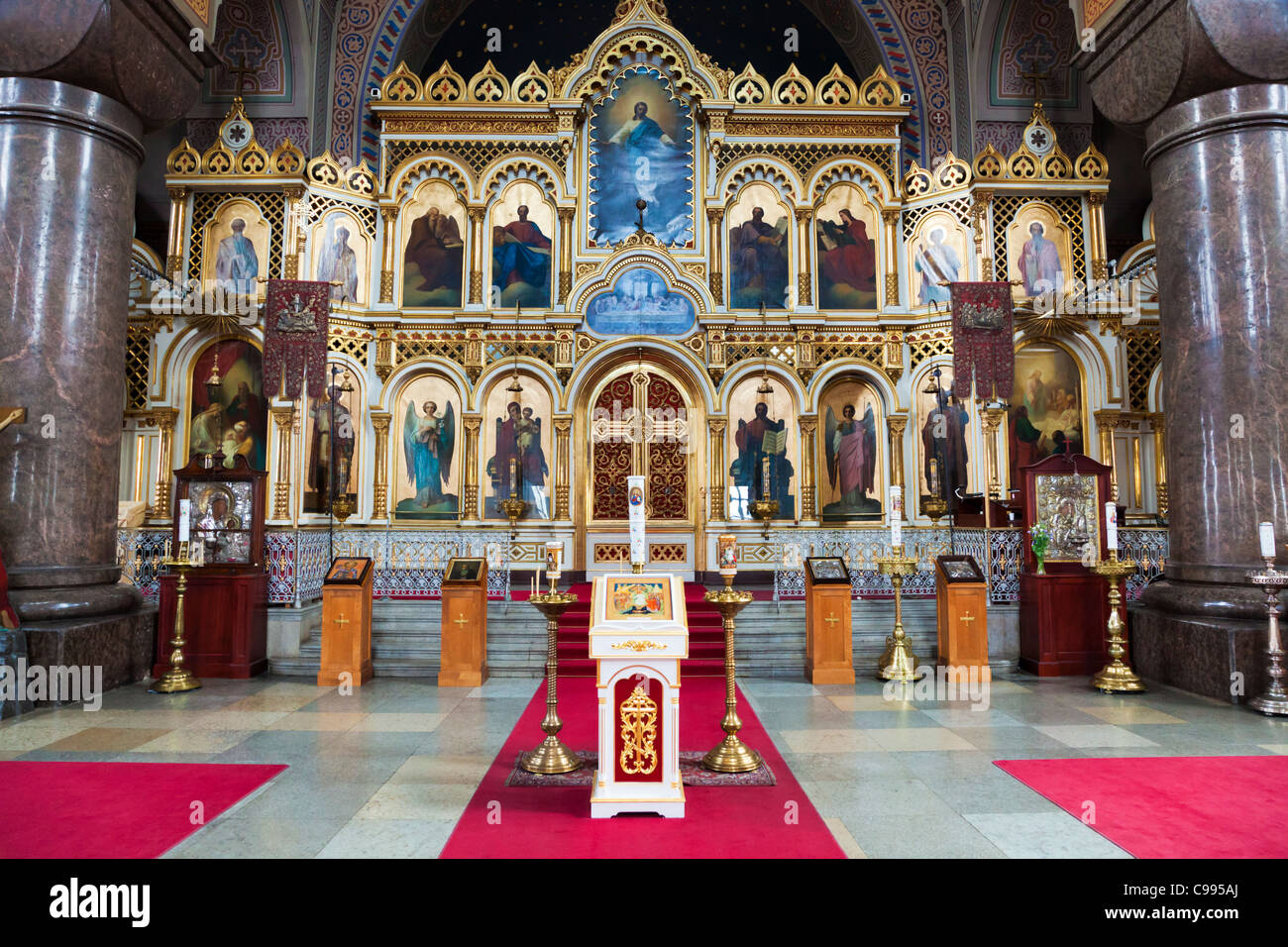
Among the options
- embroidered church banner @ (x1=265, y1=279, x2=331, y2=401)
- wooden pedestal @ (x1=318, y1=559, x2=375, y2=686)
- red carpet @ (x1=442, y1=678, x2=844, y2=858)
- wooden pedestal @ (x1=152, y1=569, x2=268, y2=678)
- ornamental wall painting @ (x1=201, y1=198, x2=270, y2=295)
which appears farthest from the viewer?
ornamental wall painting @ (x1=201, y1=198, x2=270, y2=295)

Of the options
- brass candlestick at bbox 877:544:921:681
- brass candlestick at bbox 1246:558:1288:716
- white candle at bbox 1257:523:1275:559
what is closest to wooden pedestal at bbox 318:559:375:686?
brass candlestick at bbox 877:544:921:681

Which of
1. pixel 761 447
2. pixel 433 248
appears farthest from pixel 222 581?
pixel 761 447

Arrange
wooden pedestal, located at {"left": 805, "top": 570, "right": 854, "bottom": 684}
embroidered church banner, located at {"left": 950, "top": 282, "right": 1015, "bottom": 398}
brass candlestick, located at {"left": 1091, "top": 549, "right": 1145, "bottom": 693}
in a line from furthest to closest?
1. embroidered church banner, located at {"left": 950, "top": 282, "right": 1015, "bottom": 398}
2. wooden pedestal, located at {"left": 805, "top": 570, "right": 854, "bottom": 684}
3. brass candlestick, located at {"left": 1091, "top": 549, "right": 1145, "bottom": 693}

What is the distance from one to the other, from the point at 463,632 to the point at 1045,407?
10.2 m

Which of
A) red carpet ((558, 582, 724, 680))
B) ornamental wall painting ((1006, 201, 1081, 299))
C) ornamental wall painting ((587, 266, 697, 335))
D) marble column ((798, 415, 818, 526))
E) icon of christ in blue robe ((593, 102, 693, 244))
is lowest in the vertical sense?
red carpet ((558, 582, 724, 680))

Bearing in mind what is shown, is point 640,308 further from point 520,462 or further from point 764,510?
point 764,510

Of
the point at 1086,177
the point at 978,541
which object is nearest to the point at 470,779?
the point at 978,541

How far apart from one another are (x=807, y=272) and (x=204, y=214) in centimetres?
1032

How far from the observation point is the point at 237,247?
43.7ft

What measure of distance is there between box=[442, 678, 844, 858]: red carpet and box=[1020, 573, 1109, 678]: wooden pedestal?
4.93 m

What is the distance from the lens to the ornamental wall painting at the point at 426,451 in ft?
44.7

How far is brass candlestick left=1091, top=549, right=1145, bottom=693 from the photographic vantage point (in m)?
8.01

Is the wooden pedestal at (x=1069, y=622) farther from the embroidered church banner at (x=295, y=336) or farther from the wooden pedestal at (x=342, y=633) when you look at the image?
the embroidered church banner at (x=295, y=336)

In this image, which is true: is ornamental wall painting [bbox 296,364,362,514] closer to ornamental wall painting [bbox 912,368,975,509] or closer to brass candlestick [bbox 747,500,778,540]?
brass candlestick [bbox 747,500,778,540]
